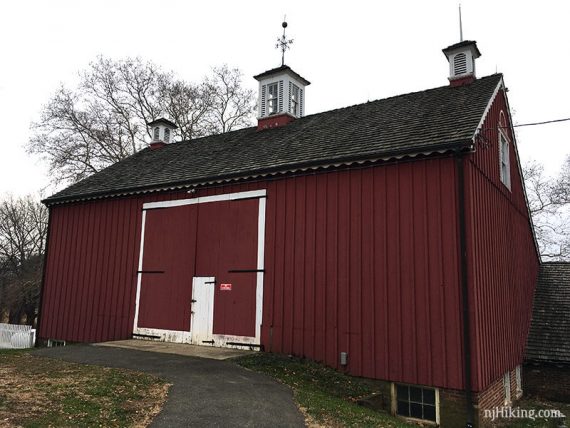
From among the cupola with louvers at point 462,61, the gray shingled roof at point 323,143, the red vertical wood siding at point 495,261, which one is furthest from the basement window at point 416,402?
the cupola with louvers at point 462,61

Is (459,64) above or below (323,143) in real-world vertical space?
above

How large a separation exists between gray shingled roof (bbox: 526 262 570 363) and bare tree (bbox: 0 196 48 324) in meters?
31.2

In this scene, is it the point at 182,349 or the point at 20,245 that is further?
the point at 20,245

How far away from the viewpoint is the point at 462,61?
1246 centimetres

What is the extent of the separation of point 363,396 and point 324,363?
4.05 feet

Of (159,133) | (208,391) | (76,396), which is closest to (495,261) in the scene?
(208,391)

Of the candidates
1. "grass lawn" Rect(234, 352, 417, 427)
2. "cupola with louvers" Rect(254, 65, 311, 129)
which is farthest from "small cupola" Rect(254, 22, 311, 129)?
"grass lawn" Rect(234, 352, 417, 427)

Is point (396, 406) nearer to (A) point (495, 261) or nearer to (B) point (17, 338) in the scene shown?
(A) point (495, 261)

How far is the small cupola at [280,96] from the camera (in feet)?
50.4

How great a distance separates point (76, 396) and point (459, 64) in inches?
453

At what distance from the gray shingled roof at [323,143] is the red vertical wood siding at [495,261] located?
0.66 metres

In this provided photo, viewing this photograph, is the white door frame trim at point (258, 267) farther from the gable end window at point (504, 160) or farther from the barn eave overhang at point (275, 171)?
the gable end window at point (504, 160)

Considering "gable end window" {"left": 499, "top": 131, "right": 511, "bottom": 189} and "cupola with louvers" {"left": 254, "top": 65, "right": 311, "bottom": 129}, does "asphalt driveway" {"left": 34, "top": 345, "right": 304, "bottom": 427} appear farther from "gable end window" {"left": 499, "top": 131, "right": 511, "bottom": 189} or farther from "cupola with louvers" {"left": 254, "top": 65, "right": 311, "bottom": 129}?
"cupola with louvers" {"left": 254, "top": 65, "right": 311, "bottom": 129}

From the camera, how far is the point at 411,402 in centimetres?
834
